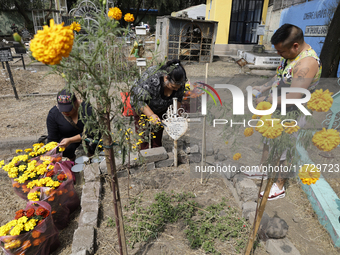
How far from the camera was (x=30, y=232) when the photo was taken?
1.74 meters

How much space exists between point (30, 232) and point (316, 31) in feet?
33.8

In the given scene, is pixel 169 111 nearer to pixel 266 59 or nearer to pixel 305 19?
pixel 266 59

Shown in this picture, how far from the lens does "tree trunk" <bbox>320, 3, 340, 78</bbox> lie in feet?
17.8

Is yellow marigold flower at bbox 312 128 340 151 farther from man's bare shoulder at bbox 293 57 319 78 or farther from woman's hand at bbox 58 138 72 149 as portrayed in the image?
woman's hand at bbox 58 138 72 149

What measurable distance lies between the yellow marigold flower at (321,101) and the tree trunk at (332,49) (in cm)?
550

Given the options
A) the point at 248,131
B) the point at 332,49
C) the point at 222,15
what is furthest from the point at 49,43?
the point at 222,15

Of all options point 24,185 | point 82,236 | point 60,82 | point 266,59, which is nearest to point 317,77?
point 82,236

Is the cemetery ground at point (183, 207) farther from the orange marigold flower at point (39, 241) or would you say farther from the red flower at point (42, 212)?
the red flower at point (42, 212)

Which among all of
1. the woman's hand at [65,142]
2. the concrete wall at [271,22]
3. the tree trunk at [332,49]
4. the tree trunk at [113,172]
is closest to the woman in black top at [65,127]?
the woman's hand at [65,142]

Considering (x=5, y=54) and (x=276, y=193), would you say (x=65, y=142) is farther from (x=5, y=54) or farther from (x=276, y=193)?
(x=5, y=54)

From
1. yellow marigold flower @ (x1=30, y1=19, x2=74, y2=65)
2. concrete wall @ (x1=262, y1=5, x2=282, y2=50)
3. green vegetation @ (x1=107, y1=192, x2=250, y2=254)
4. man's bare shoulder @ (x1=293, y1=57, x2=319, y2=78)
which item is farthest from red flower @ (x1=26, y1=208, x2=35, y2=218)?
concrete wall @ (x1=262, y1=5, x2=282, y2=50)

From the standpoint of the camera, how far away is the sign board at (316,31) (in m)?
7.83

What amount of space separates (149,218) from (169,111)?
1393mm

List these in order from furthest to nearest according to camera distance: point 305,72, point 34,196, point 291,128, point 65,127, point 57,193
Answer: point 65,127 < point 57,193 < point 34,196 < point 305,72 < point 291,128
